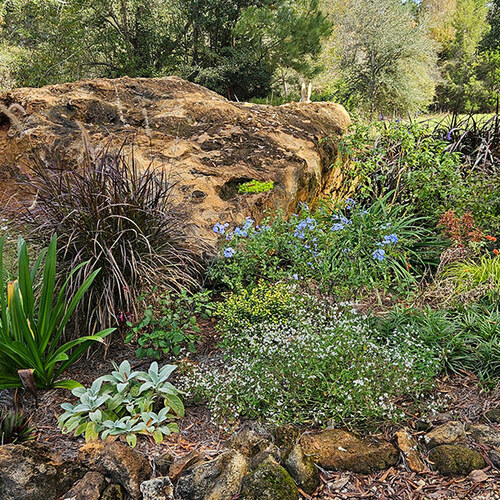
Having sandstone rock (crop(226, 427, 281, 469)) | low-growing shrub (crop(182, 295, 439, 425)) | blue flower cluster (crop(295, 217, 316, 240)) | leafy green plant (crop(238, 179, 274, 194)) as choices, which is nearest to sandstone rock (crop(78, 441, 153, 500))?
sandstone rock (crop(226, 427, 281, 469))

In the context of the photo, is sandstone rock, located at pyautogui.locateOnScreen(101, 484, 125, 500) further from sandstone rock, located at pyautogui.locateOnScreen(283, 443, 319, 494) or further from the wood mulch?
sandstone rock, located at pyautogui.locateOnScreen(283, 443, 319, 494)

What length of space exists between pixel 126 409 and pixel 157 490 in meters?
0.75

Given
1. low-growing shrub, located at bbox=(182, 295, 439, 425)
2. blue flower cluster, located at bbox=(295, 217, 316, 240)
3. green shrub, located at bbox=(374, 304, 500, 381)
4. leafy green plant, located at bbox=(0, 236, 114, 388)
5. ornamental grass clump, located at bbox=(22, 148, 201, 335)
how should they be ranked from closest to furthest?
low-growing shrub, located at bbox=(182, 295, 439, 425) < leafy green plant, located at bbox=(0, 236, 114, 388) < green shrub, located at bbox=(374, 304, 500, 381) < ornamental grass clump, located at bbox=(22, 148, 201, 335) < blue flower cluster, located at bbox=(295, 217, 316, 240)

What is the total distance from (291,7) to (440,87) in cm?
1734

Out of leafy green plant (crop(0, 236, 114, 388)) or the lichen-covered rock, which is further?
leafy green plant (crop(0, 236, 114, 388))

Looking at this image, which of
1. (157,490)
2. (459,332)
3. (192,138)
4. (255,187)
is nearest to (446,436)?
(459,332)

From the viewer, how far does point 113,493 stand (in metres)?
1.94

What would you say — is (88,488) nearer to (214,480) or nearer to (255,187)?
(214,480)

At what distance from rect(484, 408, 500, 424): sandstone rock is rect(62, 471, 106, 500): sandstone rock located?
2.01 meters

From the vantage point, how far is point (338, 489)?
205cm

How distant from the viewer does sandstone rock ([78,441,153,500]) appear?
6.52 ft

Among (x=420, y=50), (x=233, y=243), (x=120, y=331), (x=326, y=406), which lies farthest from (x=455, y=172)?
(x=420, y=50)

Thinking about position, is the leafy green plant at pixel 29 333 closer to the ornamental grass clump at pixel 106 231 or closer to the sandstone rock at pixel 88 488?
the ornamental grass clump at pixel 106 231

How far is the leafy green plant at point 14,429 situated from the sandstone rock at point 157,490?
0.84 metres
